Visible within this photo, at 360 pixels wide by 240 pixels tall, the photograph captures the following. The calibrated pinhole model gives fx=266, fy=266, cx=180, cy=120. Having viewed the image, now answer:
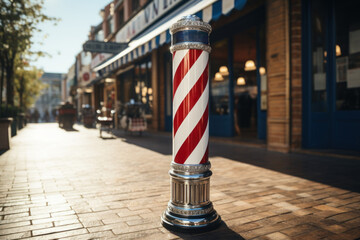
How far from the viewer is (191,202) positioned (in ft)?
6.83

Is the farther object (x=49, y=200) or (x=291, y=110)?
(x=291, y=110)

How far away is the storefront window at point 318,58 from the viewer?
5977 millimetres

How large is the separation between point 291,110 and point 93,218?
4928 mm

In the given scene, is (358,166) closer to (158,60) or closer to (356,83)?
(356,83)

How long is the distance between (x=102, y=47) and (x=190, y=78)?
8.76 m

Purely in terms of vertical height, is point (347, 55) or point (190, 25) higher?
point (347, 55)

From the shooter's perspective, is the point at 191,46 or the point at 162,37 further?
the point at 162,37

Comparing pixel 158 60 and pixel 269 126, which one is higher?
pixel 158 60

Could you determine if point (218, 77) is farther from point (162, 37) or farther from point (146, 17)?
point (146, 17)

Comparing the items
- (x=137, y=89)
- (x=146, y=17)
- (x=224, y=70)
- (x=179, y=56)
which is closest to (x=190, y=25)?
(x=179, y=56)

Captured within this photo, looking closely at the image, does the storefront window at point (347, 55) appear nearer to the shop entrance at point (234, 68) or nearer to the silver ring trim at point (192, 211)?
→ the shop entrance at point (234, 68)

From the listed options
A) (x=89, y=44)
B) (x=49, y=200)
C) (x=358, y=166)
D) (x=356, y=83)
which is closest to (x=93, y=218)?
(x=49, y=200)

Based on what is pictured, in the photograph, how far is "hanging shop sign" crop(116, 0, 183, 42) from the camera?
1055 cm

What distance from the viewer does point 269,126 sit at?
20.6ft
